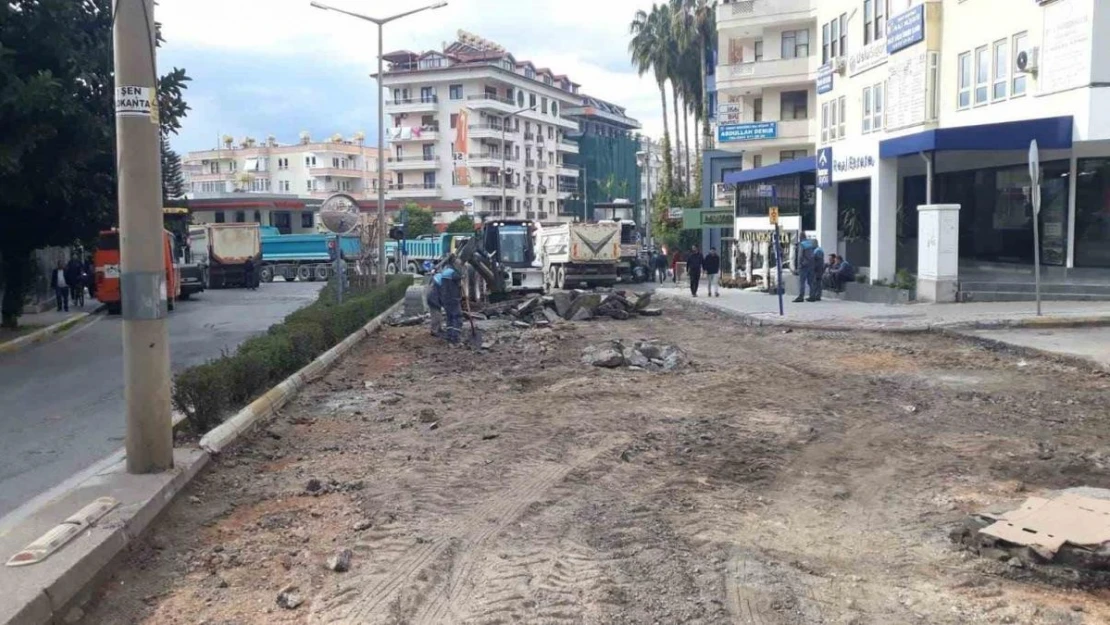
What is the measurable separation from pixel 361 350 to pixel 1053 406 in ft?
37.2

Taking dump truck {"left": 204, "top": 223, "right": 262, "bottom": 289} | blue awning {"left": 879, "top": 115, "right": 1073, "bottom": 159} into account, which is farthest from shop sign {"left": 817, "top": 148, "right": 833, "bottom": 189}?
dump truck {"left": 204, "top": 223, "right": 262, "bottom": 289}

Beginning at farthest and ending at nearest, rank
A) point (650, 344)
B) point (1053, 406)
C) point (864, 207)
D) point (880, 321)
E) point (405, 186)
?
point (405, 186) < point (864, 207) < point (880, 321) < point (650, 344) < point (1053, 406)

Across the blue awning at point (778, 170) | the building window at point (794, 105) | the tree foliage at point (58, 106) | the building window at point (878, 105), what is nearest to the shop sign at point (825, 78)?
the blue awning at point (778, 170)

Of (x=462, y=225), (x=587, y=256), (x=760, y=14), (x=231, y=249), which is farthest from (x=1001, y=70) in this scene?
(x=462, y=225)

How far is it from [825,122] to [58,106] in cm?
2628

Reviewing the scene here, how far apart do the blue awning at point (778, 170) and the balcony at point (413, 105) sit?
54.1 meters

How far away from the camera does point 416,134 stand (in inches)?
3565

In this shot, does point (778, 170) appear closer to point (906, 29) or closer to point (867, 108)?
point (867, 108)

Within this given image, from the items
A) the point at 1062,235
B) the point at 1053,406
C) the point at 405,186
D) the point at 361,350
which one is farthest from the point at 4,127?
the point at 405,186

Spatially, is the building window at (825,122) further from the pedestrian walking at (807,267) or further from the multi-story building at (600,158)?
the multi-story building at (600,158)

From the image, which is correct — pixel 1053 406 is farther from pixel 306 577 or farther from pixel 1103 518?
pixel 306 577

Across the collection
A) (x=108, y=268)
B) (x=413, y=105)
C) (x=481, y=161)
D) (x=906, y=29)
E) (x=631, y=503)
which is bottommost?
(x=631, y=503)

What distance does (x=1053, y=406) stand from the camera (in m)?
10.9

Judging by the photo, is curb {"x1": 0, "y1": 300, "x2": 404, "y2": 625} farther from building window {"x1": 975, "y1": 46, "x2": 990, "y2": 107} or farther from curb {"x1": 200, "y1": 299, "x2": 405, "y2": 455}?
building window {"x1": 975, "y1": 46, "x2": 990, "y2": 107}
